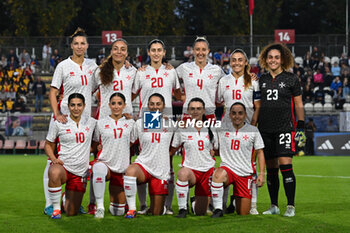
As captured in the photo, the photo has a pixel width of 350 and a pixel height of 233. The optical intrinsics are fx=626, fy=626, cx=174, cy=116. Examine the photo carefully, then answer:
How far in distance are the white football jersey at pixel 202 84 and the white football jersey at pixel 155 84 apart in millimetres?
198

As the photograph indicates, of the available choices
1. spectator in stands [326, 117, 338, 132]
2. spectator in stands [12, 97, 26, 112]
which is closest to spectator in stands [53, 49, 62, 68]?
spectator in stands [12, 97, 26, 112]

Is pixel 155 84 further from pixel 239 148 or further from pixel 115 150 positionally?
pixel 239 148

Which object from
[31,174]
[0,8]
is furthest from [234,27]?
[31,174]

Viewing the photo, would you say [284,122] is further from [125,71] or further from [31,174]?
[31,174]

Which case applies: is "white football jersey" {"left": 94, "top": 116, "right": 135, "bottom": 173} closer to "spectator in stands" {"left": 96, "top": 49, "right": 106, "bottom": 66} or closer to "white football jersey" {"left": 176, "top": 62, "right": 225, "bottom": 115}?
"white football jersey" {"left": 176, "top": 62, "right": 225, "bottom": 115}

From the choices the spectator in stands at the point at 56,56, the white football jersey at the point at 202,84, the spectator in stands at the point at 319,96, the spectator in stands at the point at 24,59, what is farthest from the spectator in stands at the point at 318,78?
the white football jersey at the point at 202,84

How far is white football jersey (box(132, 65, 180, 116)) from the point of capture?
8.21 m

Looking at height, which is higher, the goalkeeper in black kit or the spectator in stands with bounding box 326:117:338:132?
the goalkeeper in black kit

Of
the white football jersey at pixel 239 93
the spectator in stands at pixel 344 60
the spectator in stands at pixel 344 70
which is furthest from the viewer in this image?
the spectator in stands at pixel 344 60

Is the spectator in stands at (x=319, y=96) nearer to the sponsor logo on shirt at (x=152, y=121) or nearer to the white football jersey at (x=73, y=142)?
the sponsor logo on shirt at (x=152, y=121)

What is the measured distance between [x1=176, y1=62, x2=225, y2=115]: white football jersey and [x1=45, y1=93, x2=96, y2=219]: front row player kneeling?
138cm

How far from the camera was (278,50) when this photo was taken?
25.6 feet

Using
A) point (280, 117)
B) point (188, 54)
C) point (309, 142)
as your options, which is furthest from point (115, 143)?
point (188, 54)

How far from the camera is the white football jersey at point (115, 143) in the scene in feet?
25.6
